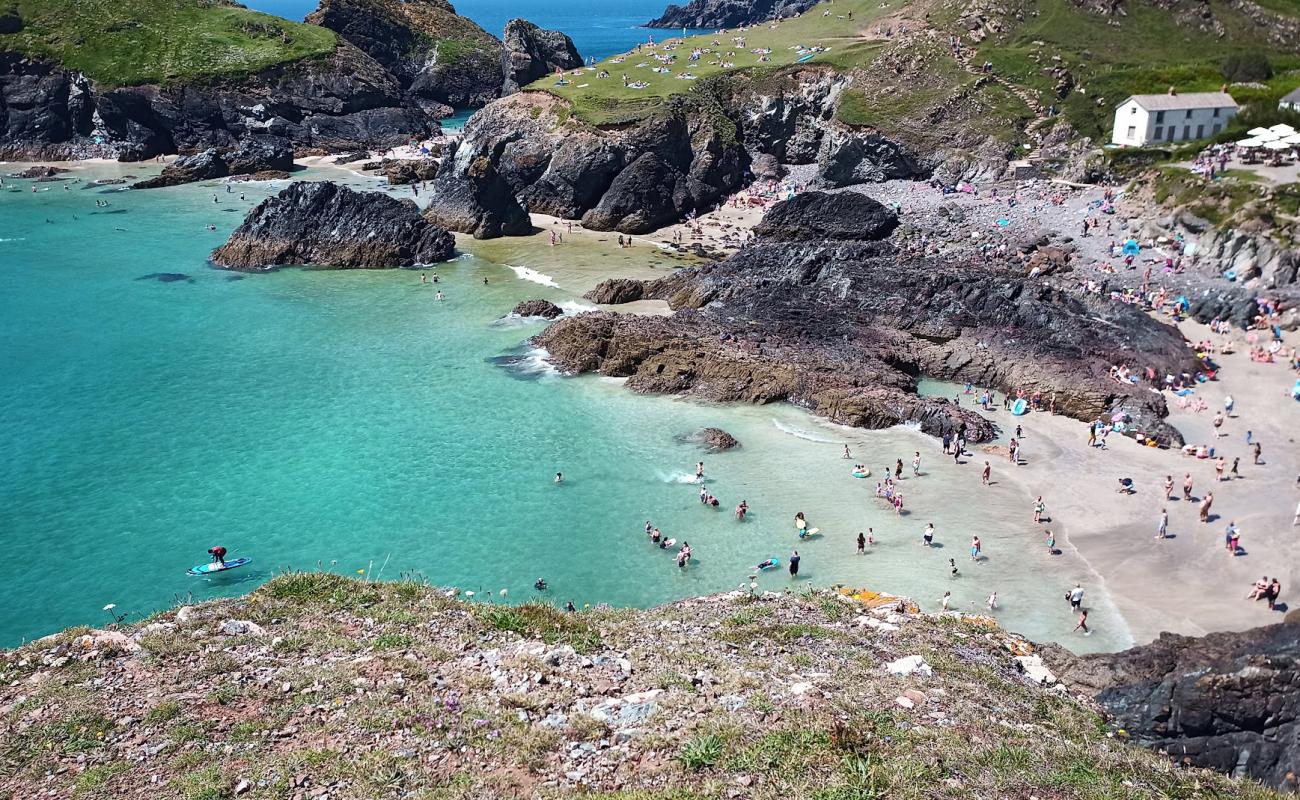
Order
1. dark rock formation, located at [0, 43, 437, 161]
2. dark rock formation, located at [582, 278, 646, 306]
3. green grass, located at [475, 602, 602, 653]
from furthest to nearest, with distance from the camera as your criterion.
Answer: dark rock formation, located at [0, 43, 437, 161], dark rock formation, located at [582, 278, 646, 306], green grass, located at [475, 602, 602, 653]

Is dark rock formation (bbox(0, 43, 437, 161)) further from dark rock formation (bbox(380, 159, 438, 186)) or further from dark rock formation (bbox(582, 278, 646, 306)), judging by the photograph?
dark rock formation (bbox(582, 278, 646, 306))

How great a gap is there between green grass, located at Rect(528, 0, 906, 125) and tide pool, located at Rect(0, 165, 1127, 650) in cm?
3160

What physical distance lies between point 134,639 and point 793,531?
19.5 m

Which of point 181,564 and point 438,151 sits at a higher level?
point 438,151

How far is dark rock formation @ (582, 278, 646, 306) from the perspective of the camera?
172ft

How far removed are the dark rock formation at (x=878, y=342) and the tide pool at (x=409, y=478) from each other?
68.3 inches

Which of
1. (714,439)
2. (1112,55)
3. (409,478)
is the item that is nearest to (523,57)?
(1112,55)

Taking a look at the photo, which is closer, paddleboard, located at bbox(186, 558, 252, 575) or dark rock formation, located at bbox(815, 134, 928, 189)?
paddleboard, located at bbox(186, 558, 252, 575)

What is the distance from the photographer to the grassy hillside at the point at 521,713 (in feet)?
41.2

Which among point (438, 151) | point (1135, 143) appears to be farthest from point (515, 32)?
point (1135, 143)

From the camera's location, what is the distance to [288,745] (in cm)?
1355

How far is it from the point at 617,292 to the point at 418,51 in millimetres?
91437

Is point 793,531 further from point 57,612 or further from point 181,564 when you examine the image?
point 57,612

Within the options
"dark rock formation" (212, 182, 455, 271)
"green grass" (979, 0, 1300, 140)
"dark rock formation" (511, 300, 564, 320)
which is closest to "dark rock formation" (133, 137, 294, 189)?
"dark rock formation" (212, 182, 455, 271)
